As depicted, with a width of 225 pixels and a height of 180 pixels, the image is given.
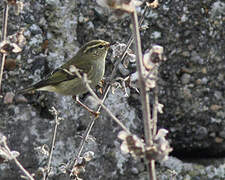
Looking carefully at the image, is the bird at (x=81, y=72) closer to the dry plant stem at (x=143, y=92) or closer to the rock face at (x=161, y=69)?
the rock face at (x=161, y=69)

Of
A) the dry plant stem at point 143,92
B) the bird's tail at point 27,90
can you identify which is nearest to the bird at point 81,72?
the bird's tail at point 27,90

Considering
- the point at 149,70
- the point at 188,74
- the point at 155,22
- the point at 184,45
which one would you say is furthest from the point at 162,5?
the point at 149,70

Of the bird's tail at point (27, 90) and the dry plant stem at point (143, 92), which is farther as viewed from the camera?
the bird's tail at point (27, 90)

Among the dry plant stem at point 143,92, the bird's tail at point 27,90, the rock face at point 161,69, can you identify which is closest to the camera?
the dry plant stem at point 143,92

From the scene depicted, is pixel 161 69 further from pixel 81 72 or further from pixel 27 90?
pixel 27 90

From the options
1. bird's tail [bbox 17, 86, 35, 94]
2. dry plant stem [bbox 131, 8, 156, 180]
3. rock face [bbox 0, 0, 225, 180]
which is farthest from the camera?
rock face [bbox 0, 0, 225, 180]

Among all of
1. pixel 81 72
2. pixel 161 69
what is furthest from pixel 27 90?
pixel 161 69

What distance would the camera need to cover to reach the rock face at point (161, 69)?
3.24 metres

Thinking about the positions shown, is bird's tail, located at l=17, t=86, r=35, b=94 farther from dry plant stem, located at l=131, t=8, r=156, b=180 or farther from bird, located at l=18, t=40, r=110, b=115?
dry plant stem, located at l=131, t=8, r=156, b=180

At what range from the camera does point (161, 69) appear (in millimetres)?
3326

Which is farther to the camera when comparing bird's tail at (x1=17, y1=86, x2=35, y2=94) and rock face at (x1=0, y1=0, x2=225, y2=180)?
rock face at (x1=0, y1=0, x2=225, y2=180)

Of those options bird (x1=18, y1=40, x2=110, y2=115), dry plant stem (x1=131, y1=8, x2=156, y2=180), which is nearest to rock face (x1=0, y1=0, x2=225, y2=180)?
bird (x1=18, y1=40, x2=110, y2=115)

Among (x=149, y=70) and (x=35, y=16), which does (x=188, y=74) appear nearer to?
(x=35, y=16)

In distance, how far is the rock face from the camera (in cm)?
324
